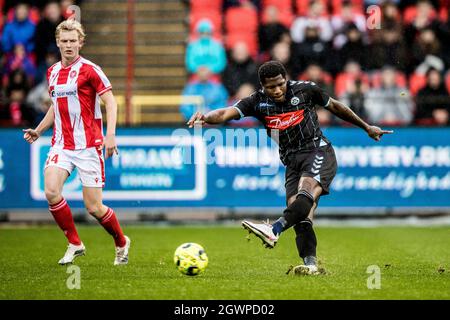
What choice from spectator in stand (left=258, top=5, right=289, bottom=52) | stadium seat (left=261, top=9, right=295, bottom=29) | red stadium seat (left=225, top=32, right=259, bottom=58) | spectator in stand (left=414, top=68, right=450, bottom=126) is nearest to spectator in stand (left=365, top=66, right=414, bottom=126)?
spectator in stand (left=414, top=68, right=450, bottom=126)

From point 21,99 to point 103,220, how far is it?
27.0 feet

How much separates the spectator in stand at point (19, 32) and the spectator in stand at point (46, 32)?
17 cm

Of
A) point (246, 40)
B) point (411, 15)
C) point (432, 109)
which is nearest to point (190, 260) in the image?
point (432, 109)

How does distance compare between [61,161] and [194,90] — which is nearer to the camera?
[61,161]

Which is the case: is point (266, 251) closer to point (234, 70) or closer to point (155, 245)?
point (155, 245)

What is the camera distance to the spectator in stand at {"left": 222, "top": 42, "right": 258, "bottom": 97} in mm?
17938

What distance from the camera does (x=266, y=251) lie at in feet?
39.5

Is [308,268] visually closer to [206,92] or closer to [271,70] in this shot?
[271,70]

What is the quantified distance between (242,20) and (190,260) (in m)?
11.2

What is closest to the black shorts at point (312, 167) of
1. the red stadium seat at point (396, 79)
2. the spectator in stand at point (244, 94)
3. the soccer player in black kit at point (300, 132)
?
the soccer player in black kit at point (300, 132)

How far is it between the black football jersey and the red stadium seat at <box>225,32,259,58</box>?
982cm

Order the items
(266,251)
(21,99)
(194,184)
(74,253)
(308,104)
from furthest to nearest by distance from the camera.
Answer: (21,99), (194,184), (266,251), (74,253), (308,104)

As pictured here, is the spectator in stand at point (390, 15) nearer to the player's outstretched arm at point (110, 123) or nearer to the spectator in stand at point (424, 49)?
the spectator in stand at point (424, 49)
